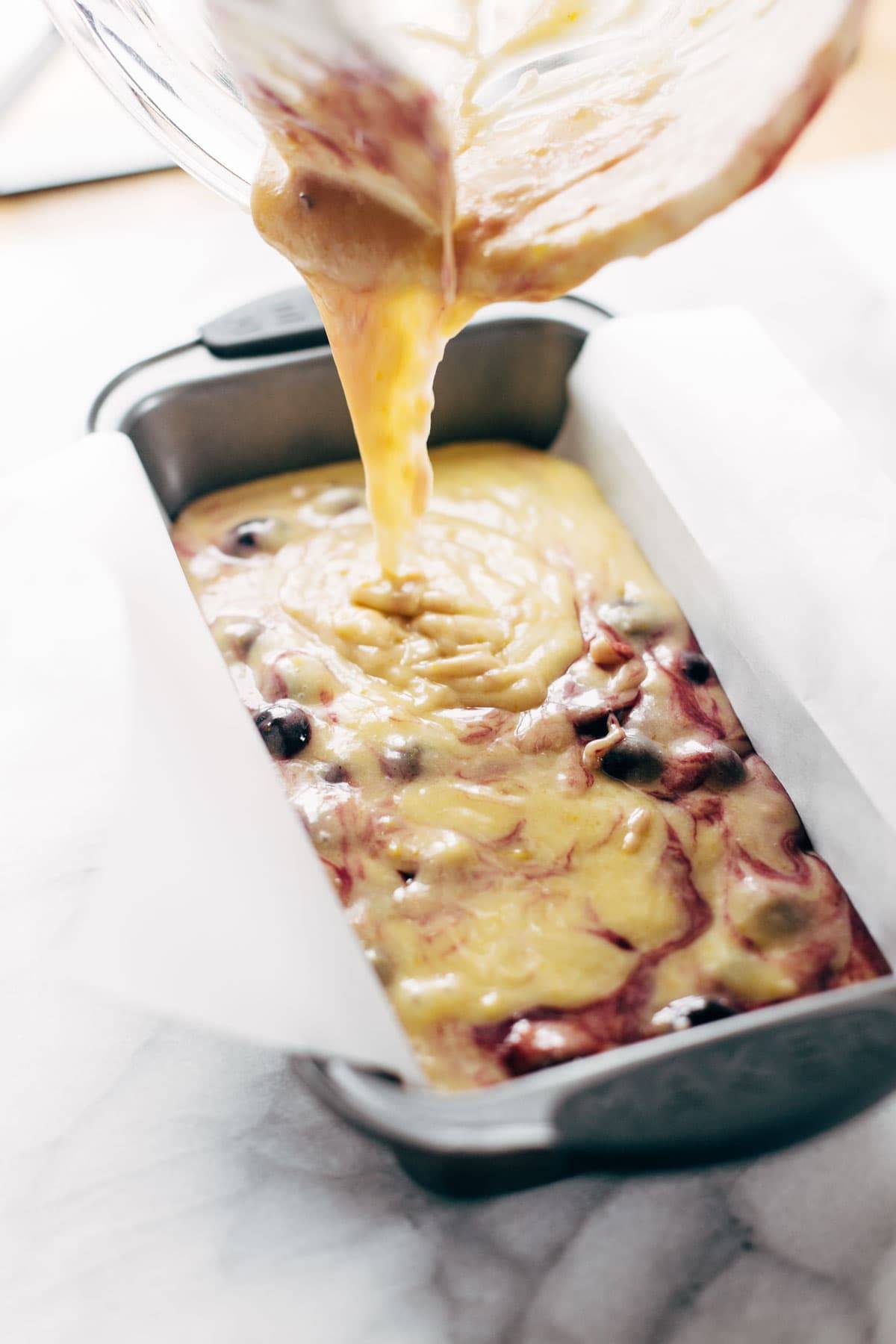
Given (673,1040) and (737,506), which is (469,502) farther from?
(673,1040)

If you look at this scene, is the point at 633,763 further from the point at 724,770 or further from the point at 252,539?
the point at 252,539

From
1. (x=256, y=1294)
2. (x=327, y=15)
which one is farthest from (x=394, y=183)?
(x=256, y=1294)

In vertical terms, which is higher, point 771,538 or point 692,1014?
point 771,538

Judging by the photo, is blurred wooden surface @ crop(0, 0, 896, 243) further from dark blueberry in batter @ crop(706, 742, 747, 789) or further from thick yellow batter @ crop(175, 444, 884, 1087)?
dark blueberry in batter @ crop(706, 742, 747, 789)

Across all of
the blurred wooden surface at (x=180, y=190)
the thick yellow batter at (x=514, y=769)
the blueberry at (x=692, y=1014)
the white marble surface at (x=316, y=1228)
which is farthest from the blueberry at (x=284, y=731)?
the blurred wooden surface at (x=180, y=190)

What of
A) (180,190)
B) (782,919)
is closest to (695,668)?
(782,919)

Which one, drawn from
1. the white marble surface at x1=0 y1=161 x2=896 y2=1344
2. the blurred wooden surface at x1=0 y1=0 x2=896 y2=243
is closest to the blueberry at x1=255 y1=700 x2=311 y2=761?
the white marble surface at x1=0 y1=161 x2=896 y2=1344
